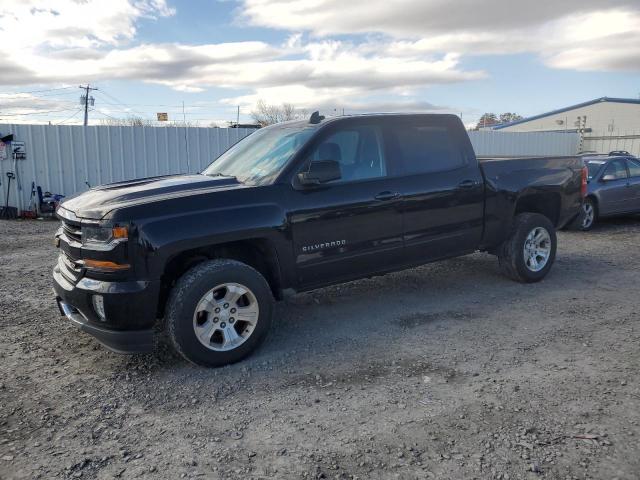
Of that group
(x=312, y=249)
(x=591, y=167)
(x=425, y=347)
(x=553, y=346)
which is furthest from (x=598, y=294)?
(x=591, y=167)

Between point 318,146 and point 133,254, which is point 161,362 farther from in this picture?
point 318,146

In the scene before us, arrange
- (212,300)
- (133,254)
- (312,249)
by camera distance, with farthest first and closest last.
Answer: (312,249)
(212,300)
(133,254)

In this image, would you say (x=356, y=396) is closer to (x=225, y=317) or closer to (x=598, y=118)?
(x=225, y=317)

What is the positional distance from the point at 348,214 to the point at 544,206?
320 cm

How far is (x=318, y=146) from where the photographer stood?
14.9 feet

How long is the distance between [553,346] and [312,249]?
2178 millimetres

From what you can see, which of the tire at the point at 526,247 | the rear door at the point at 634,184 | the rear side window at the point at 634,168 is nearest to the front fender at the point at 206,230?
the tire at the point at 526,247

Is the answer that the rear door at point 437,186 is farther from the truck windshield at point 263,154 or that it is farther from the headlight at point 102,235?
the headlight at point 102,235

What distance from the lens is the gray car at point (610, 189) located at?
10.0 metres

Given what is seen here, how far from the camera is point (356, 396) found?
3.54 meters

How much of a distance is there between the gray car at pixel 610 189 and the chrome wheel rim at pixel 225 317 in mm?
8091

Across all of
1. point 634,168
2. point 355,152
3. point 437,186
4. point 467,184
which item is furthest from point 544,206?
point 634,168

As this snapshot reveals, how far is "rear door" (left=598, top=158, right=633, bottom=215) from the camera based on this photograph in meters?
10.1

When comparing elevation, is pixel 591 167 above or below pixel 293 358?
above
